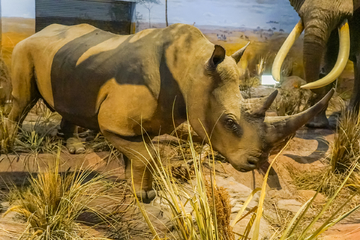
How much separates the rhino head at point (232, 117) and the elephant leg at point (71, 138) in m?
1.63

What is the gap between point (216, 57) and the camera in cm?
209

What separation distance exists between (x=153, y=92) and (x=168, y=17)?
1.41 m

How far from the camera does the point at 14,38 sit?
118 inches

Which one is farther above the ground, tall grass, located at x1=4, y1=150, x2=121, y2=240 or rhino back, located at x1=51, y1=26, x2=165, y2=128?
rhino back, located at x1=51, y1=26, x2=165, y2=128

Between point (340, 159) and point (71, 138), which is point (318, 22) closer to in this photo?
point (340, 159)

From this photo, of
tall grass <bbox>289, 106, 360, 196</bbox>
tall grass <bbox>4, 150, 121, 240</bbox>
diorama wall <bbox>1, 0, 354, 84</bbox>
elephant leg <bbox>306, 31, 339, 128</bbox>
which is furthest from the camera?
elephant leg <bbox>306, 31, 339, 128</bbox>

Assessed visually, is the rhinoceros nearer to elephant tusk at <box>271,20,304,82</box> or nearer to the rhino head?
the rhino head

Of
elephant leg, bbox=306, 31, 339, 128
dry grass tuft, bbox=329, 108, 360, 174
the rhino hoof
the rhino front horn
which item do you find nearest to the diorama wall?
elephant leg, bbox=306, 31, 339, 128

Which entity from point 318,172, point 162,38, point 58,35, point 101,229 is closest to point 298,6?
point 318,172

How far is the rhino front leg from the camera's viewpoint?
2.37m

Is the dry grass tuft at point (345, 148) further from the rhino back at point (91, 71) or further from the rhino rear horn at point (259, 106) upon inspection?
the rhino back at point (91, 71)

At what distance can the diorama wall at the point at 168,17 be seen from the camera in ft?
8.94

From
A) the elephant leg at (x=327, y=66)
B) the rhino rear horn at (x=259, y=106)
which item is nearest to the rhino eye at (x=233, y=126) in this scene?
the rhino rear horn at (x=259, y=106)

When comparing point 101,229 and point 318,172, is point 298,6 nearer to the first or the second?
point 318,172
